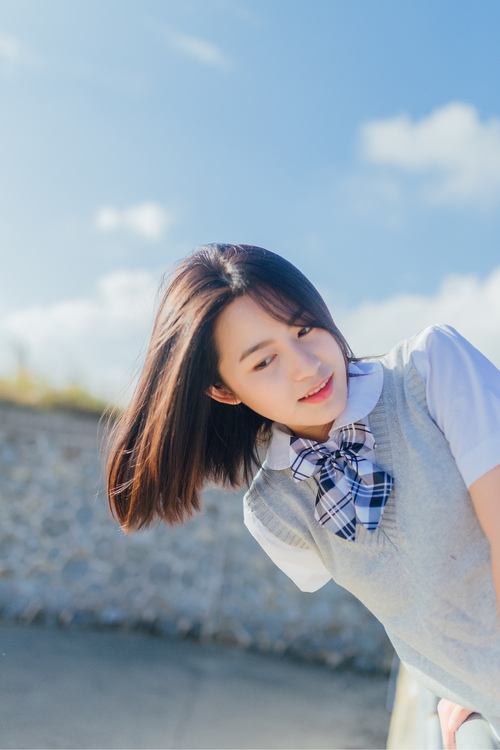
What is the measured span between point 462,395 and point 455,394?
0.01 meters

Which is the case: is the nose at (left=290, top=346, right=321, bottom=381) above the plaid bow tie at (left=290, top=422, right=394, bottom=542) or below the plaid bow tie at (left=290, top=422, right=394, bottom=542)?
above

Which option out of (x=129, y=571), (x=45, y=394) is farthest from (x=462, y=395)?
(x=45, y=394)

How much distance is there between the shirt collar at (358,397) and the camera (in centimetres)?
118

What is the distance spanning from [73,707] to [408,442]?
341 cm

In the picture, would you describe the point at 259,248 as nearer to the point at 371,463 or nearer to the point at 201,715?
the point at 371,463

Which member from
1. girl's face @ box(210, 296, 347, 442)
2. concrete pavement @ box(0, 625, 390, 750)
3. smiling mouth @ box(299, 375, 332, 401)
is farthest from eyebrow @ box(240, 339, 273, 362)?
concrete pavement @ box(0, 625, 390, 750)

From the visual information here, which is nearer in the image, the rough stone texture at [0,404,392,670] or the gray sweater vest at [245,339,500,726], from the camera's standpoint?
the gray sweater vest at [245,339,500,726]

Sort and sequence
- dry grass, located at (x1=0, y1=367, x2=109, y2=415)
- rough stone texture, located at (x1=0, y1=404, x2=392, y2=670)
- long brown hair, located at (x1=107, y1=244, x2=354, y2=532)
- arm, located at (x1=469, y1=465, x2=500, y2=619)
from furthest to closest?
dry grass, located at (x1=0, y1=367, x2=109, y2=415)
rough stone texture, located at (x1=0, y1=404, x2=392, y2=670)
long brown hair, located at (x1=107, y1=244, x2=354, y2=532)
arm, located at (x1=469, y1=465, x2=500, y2=619)

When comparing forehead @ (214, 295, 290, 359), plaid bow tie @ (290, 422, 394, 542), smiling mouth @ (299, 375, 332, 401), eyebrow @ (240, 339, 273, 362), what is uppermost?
forehead @ (214, 295, 290, 359)

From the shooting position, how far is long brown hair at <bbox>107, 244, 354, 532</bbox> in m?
1.23

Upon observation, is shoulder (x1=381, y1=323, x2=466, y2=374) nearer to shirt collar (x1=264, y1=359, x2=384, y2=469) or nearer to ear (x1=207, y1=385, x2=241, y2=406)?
shirt collar (x1=264, y1=359, x2=384, y2=469)

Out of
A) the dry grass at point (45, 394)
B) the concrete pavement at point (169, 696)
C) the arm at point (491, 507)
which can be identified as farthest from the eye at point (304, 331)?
the dry grass at point (45, 394)

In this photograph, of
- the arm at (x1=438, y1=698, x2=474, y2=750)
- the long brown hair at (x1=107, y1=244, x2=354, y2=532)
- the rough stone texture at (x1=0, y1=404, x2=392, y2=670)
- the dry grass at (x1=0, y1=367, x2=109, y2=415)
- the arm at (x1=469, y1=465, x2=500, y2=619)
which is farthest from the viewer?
the dry grass at (x1=0, y1=367, x2=109, y2=415)

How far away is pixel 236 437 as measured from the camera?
149 cm
